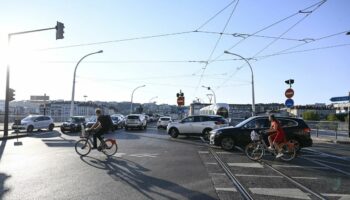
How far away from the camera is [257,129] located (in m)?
19.0

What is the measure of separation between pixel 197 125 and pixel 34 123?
14893 mm

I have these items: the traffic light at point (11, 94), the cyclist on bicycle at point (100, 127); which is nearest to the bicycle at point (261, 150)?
the cyclist on bicycle at point (100, 127)

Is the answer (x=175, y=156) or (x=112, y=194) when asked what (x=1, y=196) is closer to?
(x=112, y=194)

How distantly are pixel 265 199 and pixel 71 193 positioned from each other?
387 cm

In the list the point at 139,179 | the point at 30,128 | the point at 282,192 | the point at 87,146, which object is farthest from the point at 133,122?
the point at 282,192

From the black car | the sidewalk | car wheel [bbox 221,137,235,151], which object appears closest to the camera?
the black car

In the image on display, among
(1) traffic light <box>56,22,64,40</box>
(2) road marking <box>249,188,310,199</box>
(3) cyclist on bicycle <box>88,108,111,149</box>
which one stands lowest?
(2) road marking <box>249,188,310,199</box>

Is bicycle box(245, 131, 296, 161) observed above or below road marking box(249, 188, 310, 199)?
above

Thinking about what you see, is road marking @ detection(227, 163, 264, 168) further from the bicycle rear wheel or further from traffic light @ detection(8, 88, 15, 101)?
traffic light @ detection(8, 88, 15, 101)

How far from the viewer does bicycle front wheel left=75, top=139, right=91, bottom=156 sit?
53.5 ft

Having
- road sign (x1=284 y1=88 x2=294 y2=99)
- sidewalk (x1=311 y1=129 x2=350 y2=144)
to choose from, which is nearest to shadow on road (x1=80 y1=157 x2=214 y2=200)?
road sign (x1=284 y1=88 x2=294 y2=99)

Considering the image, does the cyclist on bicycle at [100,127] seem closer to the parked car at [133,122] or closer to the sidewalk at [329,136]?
the sidewalk at [329,136]

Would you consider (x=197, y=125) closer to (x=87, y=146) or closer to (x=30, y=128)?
(x=87, y=146)

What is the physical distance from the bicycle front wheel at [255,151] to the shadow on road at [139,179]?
175 inches
